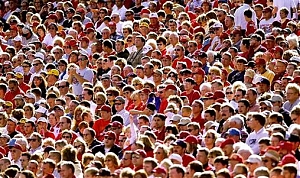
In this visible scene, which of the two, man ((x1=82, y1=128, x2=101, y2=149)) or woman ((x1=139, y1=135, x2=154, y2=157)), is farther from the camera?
man ((x1=82, y1=128, x2=101, y2=149))

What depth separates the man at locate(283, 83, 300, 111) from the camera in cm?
1622

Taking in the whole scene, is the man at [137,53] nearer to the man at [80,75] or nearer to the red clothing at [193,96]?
the man at [80,75]

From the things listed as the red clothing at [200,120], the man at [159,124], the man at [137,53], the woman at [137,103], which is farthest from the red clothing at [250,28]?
the man at [159,124]

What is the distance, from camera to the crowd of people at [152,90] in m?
14.7

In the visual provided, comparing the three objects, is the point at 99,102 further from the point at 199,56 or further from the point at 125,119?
the point at 199,56

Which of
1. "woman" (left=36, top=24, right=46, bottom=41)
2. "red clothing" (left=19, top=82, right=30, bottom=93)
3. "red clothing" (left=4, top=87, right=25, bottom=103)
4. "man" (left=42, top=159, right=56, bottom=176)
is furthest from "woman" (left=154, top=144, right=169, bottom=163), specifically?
"woman" (left=36, top=24, right=46, bottom=41)

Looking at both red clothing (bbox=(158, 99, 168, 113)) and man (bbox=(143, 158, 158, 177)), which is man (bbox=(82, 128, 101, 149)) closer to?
red clothing (bbox=(158, 99, 168, 113))

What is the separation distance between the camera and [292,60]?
18047mm

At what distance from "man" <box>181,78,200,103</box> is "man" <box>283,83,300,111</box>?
1.96 meters

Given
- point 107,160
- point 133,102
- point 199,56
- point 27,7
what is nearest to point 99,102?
point 133,102

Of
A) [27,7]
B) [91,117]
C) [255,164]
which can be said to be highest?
[27,7]

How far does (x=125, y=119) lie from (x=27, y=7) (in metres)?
8.93

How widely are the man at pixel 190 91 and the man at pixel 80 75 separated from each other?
2369 millimetres

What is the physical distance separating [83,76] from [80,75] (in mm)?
53
